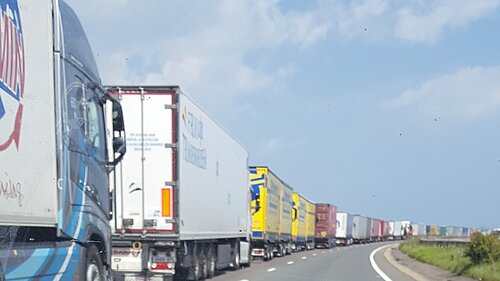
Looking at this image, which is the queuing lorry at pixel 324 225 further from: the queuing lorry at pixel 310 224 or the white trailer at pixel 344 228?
the white trailer at pixel 344 228

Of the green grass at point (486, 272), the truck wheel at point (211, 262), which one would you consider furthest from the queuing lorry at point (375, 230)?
the truck wheel at point (211, 262)

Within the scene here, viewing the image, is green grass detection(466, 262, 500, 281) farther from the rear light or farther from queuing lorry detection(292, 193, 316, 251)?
Answer: queuing lorry detection(292, 193, 316, 251)

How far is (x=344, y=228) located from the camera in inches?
2653

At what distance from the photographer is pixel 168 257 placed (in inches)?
584

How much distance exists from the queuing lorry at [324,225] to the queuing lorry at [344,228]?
16.5 ft

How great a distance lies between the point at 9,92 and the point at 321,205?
2089 inches

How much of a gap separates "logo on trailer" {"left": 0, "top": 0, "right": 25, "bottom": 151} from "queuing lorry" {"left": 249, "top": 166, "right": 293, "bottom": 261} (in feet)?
72.0

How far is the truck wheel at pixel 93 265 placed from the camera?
8758mm

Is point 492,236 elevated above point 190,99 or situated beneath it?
situated beneath

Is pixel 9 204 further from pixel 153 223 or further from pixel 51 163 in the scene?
pixel 153 223

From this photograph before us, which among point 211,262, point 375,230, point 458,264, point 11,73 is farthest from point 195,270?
point 375,230

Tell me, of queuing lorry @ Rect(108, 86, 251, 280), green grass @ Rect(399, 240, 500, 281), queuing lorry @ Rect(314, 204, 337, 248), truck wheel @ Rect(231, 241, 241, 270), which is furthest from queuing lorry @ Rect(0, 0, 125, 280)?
queuing lorry @ Rect(314, 204, 337, 248)

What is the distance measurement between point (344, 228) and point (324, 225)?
31.4 ft

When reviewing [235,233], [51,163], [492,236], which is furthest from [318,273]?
[51,163]
